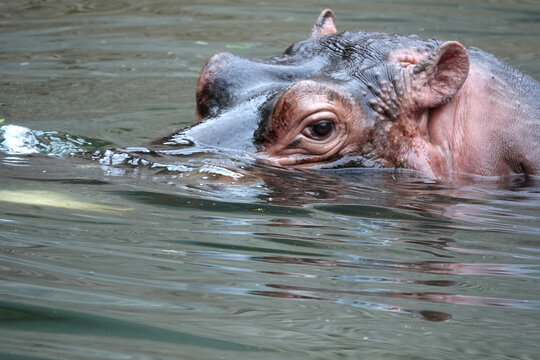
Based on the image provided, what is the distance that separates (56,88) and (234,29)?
10.7 feet

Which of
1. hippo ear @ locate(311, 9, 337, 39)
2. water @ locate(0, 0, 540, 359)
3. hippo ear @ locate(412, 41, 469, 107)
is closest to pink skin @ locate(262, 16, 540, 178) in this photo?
hippo ear @ locate(412, 41, 469, 107)

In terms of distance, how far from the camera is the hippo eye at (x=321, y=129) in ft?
17.6

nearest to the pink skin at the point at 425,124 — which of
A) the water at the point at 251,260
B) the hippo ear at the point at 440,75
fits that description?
the hippo ear at the point at 440,75

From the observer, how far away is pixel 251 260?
150 inches

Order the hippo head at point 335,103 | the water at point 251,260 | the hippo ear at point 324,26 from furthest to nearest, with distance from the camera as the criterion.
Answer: the hippo ear at point 324,26 < the hippo head at point 335,103 < the water at point 251,260

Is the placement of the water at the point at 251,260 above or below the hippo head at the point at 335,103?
below

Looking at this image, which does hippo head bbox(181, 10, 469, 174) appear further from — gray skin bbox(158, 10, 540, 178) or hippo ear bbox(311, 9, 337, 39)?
hippo ear bbox(311, 9, 337, 39)

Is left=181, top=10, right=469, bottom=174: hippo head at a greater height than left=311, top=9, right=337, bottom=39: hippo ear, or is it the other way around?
left=311, top=9, right=337, bottom=39: hippo ear

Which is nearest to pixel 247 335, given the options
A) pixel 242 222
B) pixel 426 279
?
pixel 426 279

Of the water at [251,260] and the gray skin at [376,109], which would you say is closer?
the water at [251,260]

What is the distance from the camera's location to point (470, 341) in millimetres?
2994

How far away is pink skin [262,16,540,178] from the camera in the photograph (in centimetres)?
534

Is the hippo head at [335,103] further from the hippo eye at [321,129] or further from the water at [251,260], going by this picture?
the water at [251,260]

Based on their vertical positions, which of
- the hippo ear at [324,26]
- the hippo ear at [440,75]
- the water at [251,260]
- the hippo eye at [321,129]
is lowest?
the water at [251,260]
